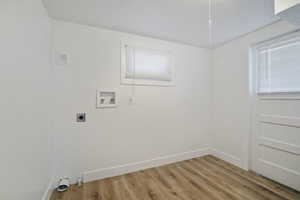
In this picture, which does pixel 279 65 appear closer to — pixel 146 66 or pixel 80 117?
pixel 146 66

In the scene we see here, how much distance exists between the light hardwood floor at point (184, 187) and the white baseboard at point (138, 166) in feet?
0.23

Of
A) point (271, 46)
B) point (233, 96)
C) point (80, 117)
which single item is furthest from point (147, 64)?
point (271, 46)

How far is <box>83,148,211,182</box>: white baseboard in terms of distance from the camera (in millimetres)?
2032

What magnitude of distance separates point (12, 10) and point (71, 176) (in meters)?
1.97

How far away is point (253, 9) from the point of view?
167 centimetres

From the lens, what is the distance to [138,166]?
2320mm

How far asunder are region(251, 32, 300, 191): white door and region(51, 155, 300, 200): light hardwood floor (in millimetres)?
233

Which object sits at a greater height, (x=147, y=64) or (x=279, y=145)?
(x=147, y=64)

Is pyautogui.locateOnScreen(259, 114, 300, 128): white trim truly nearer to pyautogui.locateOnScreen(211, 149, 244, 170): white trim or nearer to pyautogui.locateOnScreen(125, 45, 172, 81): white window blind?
pyautogui.locateOnScreen(211, 149, 244, 170): white trim

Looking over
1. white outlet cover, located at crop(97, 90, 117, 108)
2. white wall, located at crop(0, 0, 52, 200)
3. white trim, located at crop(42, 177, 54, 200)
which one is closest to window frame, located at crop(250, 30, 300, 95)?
white outlet cover, located at crop(97, 90, 117, 108)

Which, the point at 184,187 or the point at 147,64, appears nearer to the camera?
the point at 184,187

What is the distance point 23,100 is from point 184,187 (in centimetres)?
207

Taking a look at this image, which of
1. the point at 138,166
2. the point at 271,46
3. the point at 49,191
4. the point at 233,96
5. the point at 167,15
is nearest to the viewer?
the point at 49,191

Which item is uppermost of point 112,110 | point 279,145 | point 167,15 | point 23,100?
point 167,15
